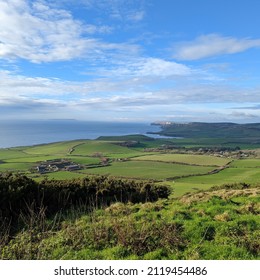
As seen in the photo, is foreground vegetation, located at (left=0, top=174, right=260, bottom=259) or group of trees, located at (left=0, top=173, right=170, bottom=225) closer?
foreground vegetation, located at (left=0, top=174, right=260, bottom=259)

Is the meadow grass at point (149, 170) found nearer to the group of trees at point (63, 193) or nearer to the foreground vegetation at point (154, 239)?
the group of trees at point (63, 193)

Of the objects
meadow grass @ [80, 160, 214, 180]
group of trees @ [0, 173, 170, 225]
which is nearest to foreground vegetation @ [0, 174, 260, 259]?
group of trees @ [0, 173, 170, 225]

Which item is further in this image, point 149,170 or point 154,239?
point 149,170

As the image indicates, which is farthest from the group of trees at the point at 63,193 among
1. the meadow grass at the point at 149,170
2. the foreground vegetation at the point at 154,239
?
the meadow grass at the point at 149,170

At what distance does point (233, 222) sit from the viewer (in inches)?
362

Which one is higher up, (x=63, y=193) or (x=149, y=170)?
(x=63, y=193)

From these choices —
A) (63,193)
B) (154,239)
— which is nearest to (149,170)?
(63,193)

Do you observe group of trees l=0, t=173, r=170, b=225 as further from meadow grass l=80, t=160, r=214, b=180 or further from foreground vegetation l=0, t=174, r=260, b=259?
meadow grass l=80, t=160, r=214, b=180

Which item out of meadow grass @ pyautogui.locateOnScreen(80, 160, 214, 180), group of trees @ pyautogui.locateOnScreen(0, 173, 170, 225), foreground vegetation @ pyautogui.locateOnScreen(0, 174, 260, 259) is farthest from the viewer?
meadow grass @ pyautogui.locateOnScreen(80, 160, 214, 180)

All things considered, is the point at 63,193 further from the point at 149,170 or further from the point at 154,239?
the point at 149,170

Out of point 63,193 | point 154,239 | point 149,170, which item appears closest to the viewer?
point 154,239

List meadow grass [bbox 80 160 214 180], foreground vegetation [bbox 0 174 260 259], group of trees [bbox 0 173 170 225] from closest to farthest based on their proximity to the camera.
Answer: foreground vegetation [bbox 0 174 260 259] → group of trees [bbox 0 173 170 225] → meadow grass [bbox 80 160 214 180]

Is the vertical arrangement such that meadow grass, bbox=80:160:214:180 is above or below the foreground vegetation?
below
